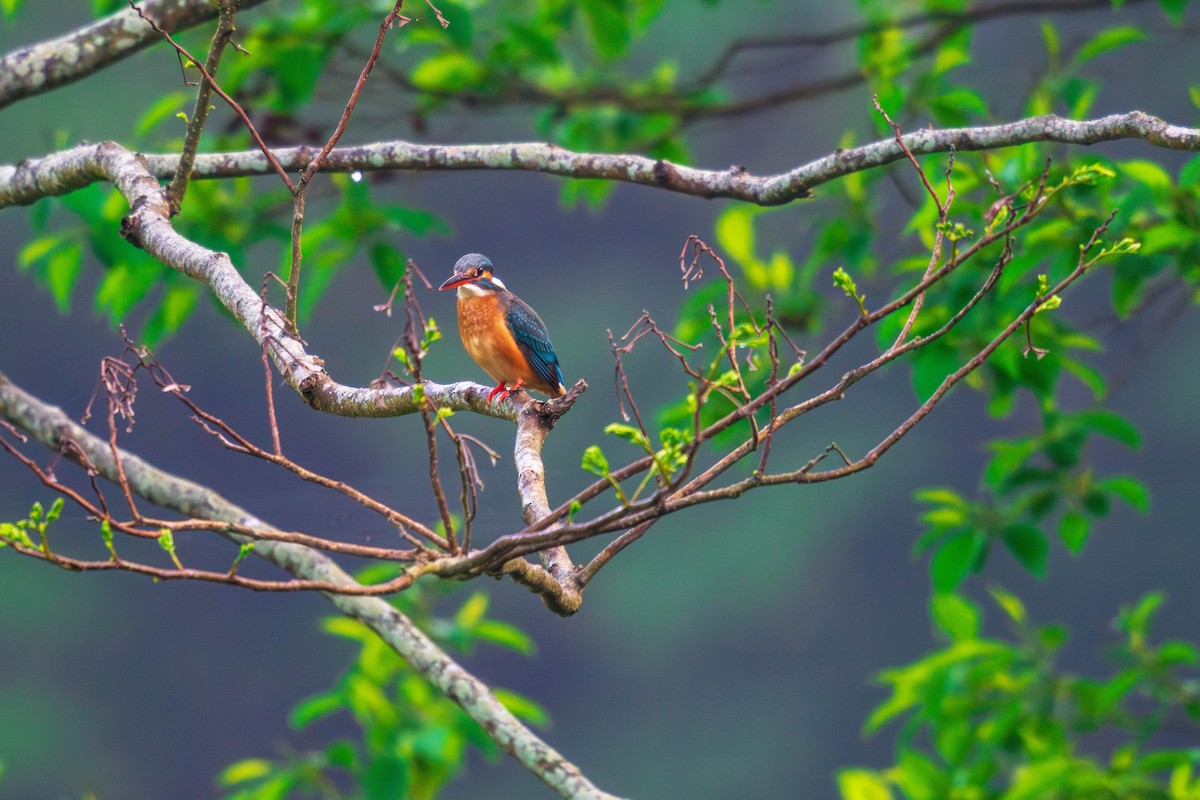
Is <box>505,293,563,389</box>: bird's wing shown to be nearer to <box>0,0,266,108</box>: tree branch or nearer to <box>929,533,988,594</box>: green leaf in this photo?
<box>0,0,266,108</box>: tree branch

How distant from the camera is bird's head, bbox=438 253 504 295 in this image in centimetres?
208

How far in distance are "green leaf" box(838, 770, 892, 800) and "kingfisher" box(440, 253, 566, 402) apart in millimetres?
1306

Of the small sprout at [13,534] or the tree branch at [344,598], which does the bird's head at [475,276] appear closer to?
the tree branch at [344,598]

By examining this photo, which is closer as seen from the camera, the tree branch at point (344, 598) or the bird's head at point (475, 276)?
the tree branch at point (344, 598)

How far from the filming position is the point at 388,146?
1815 millimetres

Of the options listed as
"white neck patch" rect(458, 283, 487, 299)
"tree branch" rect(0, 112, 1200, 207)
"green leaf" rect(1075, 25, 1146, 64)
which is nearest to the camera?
"tree branch" rect(0, 112, 1200, 207)

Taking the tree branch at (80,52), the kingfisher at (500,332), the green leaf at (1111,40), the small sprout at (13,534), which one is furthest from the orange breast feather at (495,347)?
the green leaf at (1111,40)

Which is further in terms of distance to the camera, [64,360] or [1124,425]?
[64,360]

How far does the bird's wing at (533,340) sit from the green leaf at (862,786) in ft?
4.32

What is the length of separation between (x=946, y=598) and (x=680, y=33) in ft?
19.0

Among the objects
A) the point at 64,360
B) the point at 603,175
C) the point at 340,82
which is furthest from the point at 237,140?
the point at 64,360

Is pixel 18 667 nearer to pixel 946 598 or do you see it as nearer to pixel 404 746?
pixel 404 746

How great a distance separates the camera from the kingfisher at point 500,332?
2.00 m

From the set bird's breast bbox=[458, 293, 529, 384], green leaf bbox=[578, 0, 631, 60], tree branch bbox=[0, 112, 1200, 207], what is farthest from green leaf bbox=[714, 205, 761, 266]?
tree branch bbox=[0, 112, 1200, 207]
